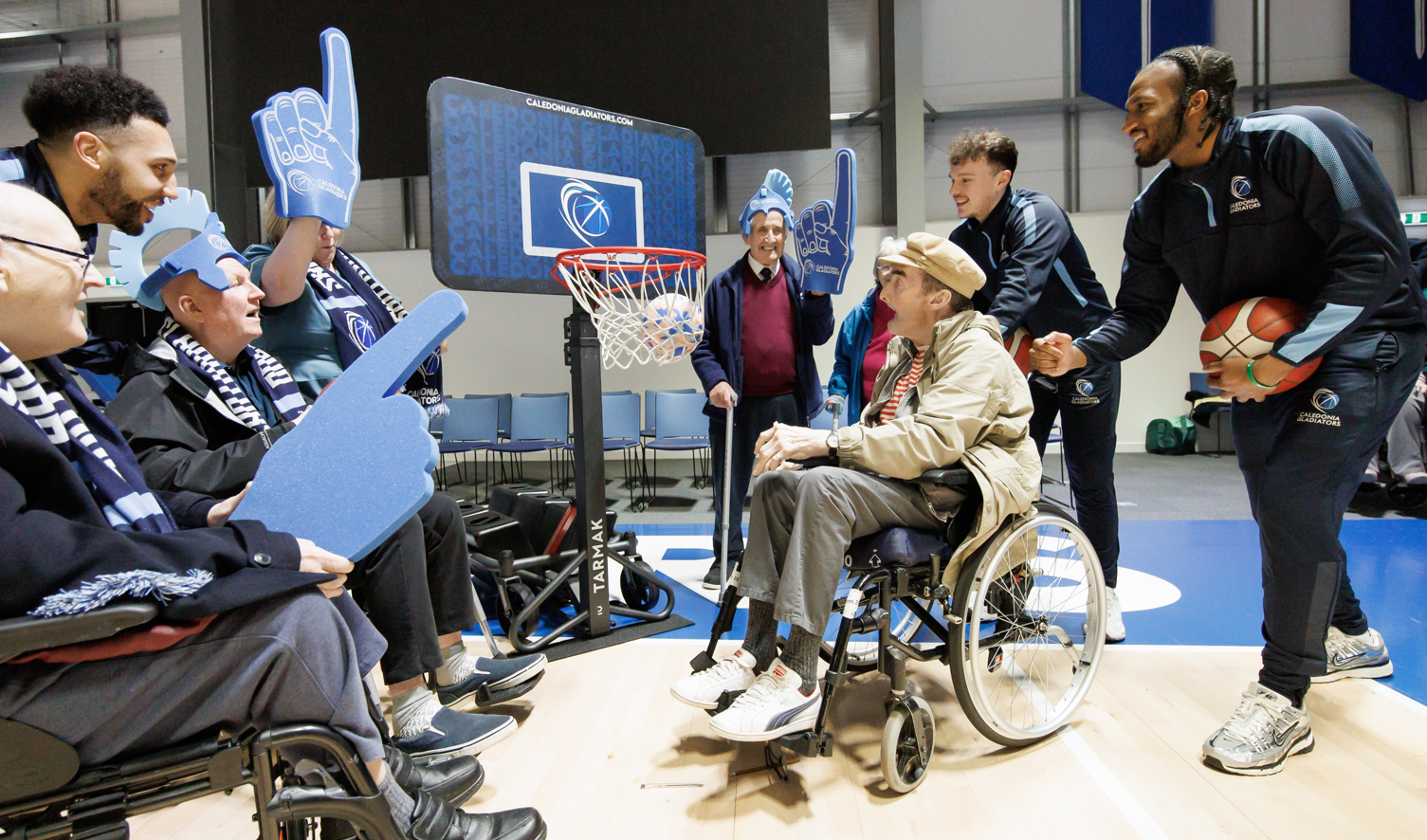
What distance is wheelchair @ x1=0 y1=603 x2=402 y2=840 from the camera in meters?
0.89

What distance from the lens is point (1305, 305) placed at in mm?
1888

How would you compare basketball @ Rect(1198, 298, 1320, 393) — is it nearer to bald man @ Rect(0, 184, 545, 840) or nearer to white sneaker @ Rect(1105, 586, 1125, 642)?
white sneaker @ Rect(1105, 586, 1125, 642)

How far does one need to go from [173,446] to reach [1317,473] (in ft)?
8.88

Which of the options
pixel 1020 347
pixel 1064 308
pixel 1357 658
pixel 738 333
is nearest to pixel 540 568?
pixel 738 333

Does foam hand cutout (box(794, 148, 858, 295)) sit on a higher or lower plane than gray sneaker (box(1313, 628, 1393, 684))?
higher

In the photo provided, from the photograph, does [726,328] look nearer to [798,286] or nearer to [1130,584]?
[798,286]

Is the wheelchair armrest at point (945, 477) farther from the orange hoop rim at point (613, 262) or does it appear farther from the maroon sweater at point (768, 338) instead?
the maroon sweater at point (768, 338)

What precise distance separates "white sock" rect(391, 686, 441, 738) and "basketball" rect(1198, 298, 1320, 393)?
2224 mm

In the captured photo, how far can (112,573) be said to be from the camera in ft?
3.03

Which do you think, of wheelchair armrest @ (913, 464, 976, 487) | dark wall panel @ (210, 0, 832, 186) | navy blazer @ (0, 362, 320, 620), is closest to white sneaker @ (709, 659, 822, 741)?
wheelchair armrest @ (913, 464, 976, 487)

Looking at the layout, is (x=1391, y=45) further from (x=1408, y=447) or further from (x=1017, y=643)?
(x=1017, y=643)

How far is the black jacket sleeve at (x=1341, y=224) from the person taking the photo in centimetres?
171

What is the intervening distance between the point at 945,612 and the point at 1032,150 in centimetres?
Answer: 839

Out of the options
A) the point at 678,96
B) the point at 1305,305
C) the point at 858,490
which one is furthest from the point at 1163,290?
the point at 678,96
